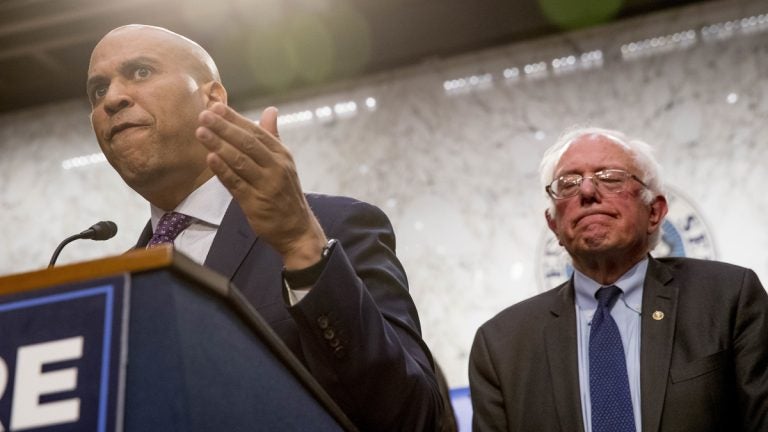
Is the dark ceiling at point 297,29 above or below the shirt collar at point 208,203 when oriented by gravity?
above

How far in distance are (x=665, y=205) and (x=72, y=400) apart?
2.43 metres

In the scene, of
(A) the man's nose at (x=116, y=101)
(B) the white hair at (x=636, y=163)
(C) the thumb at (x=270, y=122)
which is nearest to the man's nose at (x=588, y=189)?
(B) the white hair at (x=636, y=163)

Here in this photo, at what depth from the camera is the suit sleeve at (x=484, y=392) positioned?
2406 millimetres

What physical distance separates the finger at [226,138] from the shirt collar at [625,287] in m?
1.77

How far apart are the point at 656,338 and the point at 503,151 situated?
1.87 meters

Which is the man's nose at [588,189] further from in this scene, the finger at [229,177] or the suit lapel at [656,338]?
the finger at [229,177]

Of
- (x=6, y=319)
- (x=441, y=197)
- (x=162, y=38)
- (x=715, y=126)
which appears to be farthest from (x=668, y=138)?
(x=6, y=319)

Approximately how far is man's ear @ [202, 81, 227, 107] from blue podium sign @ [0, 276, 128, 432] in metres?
0.98

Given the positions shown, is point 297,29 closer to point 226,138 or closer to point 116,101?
point 116,101

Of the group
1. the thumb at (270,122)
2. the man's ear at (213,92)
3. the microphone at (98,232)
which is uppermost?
the man's ear at (213,92)

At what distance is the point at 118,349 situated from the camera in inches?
26.1

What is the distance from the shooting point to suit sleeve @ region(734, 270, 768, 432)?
2090mm

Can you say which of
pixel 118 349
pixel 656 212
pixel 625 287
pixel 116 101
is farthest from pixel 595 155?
pixel 118 349

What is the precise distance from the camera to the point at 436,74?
4.29 meters
